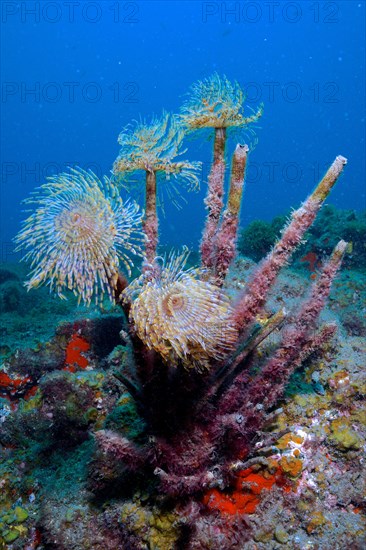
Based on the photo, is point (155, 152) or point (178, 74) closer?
point (155, 152)

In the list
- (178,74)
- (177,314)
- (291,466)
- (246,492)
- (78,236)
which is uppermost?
(178,74)

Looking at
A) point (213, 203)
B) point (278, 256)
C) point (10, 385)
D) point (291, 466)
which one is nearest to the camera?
point (278, 256)

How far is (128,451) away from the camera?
115 inches

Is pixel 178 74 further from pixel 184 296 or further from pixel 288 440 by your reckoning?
pixel 184 296

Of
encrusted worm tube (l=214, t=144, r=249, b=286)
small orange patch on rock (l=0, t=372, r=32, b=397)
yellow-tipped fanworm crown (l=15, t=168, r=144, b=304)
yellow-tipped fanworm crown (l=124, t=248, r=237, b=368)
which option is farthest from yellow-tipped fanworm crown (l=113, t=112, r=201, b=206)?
small orange patch on rock (l=0, t=372, r=32, b=397)

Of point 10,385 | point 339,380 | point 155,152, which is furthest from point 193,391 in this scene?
point 10,385

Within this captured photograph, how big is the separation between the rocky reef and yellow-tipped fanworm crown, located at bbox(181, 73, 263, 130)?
0.04 ft

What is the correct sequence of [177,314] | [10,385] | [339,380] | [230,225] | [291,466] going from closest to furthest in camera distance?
[177,314] → [230,225] → [291,466] → [339,380] → [10,385]

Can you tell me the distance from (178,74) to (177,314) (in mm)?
169900

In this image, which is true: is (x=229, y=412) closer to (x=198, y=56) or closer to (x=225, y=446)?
(x=225, y=446)

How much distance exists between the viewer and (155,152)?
3182 mm

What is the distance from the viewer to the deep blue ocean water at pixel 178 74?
135 metres

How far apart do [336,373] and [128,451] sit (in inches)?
96.4

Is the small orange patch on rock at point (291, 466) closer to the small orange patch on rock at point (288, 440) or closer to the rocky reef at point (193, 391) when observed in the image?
the rocky reef at point (193, 391)
